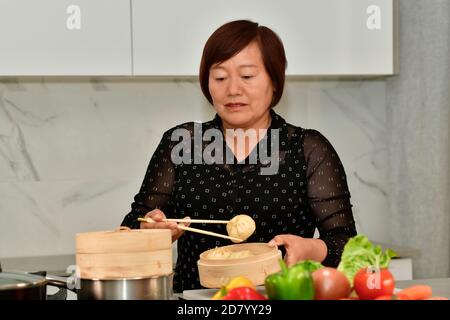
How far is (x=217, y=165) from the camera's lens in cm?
232

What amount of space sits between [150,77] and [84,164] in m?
0.45

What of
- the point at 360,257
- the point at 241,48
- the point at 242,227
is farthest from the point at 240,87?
the point at 360,257

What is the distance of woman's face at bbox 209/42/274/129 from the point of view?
224 cm

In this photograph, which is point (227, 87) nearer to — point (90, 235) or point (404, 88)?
point (90, 235)

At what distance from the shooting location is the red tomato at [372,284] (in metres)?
1.30

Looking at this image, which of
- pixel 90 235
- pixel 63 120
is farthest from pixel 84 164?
pixel 90 235

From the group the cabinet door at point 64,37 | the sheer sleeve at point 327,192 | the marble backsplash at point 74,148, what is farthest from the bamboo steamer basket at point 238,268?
the marble backsplash at point 74,148

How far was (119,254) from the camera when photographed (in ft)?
4.41

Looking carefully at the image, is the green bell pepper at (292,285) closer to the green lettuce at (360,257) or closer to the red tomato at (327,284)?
the red tomato at (327,284)

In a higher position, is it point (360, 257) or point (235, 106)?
point (235, 106)

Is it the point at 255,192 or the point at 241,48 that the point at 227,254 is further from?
the point at 241,48

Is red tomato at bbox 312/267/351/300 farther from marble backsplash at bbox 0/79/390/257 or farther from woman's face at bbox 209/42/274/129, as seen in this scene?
marble backsplash at bbox 0/79/390/257

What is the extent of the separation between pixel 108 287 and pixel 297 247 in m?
0.63

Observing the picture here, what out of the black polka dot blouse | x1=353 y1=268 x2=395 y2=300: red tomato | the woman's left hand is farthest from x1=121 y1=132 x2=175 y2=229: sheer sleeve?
x1=353 y1=268 x2=395 y2=300: red tomato
